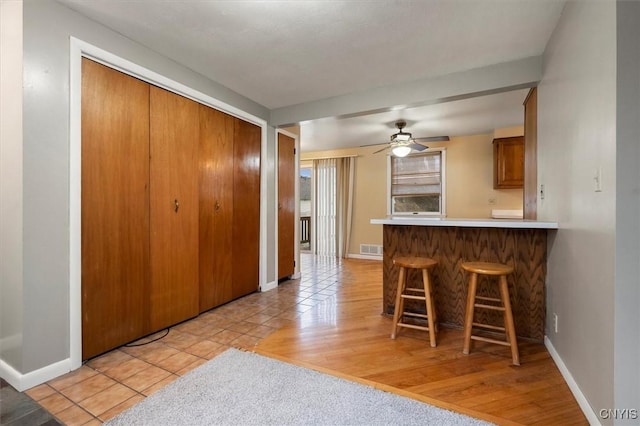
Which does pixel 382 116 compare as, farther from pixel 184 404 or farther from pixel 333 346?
pixel 184 404

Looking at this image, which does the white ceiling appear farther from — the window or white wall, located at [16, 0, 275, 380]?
the window

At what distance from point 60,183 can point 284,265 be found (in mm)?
2746

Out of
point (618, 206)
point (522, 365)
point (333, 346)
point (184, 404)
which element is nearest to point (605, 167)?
point (618, 206)

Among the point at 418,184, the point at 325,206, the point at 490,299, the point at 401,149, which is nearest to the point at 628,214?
the point at 490,299

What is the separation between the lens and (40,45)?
1.71 meters

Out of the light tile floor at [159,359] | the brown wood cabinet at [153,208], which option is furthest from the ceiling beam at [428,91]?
the light tile floor at [159,359]

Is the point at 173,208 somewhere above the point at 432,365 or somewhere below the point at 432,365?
above

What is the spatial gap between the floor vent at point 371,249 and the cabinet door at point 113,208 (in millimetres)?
4533

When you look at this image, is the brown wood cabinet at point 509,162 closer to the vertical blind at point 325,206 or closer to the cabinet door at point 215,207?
the vertical blind at point 325,206

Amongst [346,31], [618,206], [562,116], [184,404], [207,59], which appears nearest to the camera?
[618,206]

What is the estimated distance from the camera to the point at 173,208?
8.41ft

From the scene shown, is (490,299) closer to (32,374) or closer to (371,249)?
(32,374)

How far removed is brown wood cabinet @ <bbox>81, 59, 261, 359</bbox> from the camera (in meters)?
2.01

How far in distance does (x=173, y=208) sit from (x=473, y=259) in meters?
2.73
